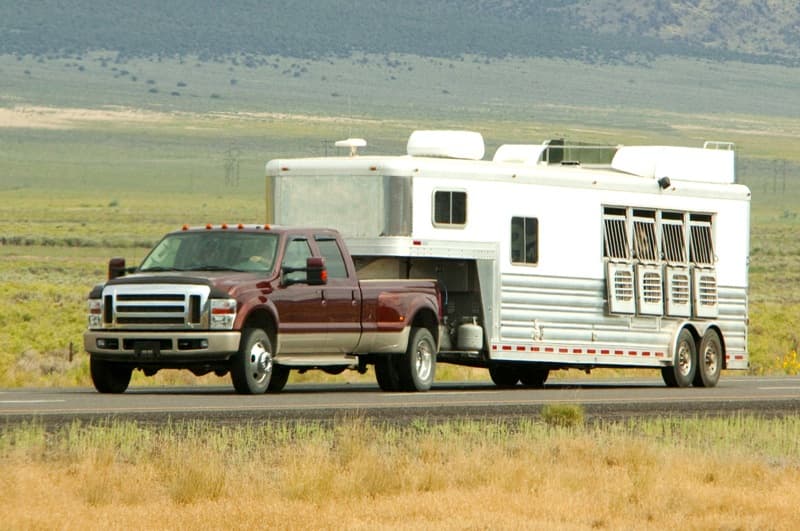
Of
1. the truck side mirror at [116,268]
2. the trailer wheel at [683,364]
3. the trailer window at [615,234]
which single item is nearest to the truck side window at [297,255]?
the truck side mirror at [116,268]

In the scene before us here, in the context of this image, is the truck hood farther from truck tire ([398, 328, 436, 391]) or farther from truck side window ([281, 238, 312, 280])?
truck tire ([398, 328, 436, 391])

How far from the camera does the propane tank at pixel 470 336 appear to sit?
906 inches

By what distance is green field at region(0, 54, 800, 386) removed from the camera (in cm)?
5009

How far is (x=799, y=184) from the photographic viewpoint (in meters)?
148

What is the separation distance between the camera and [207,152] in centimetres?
15050

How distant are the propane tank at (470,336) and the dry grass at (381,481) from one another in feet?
23.0

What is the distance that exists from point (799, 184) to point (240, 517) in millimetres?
141165

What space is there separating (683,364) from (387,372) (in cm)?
508

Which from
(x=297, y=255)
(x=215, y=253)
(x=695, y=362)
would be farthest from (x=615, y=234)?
(x=215, y=253)

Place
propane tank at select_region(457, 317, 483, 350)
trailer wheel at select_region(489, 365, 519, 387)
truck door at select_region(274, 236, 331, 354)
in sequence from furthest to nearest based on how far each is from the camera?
trailer wheel at select_region(489, 365, 519, 387), propane tank at select_region(457, 317, 483, 350), truck door at select_region(274, 236, 331, 354)

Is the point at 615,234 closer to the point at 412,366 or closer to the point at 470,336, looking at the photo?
the point at 470,336

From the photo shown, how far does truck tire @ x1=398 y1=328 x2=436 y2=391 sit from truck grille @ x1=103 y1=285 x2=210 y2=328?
10.4 feet

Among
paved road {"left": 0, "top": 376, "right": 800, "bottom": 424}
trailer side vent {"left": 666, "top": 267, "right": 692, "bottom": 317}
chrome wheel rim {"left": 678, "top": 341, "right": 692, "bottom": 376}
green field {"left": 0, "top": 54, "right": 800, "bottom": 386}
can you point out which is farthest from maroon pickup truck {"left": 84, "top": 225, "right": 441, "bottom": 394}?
green field {"left": 0, "top": 54, "right": 800, "bottom": 386}

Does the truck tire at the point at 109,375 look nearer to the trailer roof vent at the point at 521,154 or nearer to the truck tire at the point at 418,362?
the truck tire at the point at 418,362
